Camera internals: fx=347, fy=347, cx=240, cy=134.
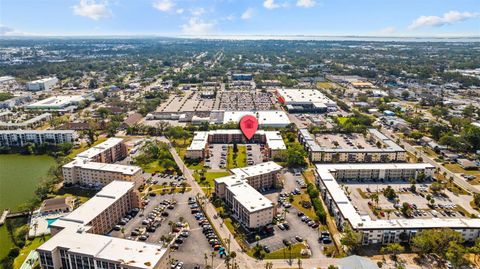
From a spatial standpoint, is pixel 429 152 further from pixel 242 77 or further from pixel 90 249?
pixel 242 77

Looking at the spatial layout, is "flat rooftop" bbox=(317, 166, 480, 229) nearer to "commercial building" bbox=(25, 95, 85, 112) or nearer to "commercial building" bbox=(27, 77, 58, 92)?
"commercial building" bbox=(25, 95, 85, 112)

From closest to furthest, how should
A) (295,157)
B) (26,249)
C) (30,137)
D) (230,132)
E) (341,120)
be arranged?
(26,249), (295,157), (30,137), (230,132), (341,120)

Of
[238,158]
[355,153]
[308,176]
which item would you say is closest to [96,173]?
[238,158]

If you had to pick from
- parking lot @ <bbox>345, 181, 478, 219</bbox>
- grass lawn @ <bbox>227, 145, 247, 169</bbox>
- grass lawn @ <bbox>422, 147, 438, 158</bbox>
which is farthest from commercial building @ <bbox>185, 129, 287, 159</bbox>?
grass lawn @ <bbox>422, 147, 438, 158</bbox>

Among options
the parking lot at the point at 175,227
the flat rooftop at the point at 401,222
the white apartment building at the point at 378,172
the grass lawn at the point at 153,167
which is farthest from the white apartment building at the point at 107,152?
the flat rooftop at the point at 401,222

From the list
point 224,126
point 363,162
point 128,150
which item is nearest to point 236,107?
point 224,126

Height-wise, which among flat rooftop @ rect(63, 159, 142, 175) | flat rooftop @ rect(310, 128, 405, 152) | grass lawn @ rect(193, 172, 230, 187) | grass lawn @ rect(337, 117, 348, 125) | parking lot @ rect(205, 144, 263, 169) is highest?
flat rooftop @ rect(63, 159, 142, 175)

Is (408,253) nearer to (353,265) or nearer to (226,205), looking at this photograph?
(353,265)
